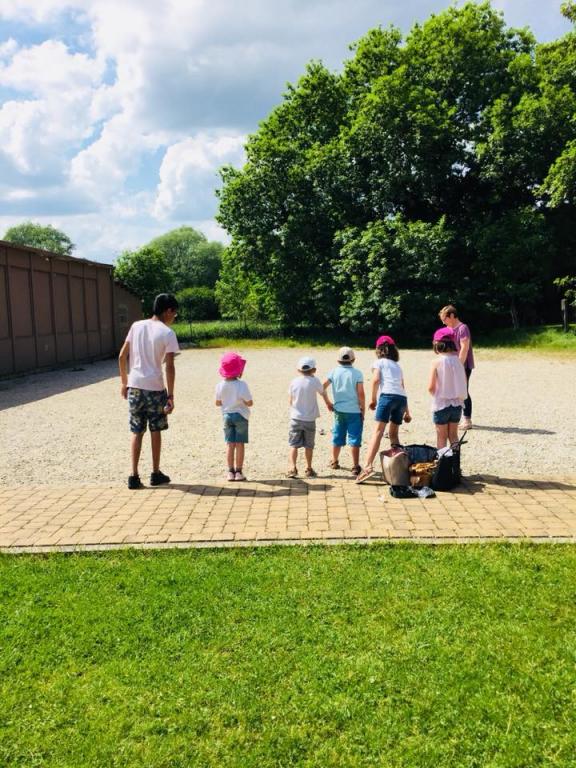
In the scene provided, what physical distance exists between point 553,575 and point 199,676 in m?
2.60

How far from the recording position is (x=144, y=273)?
4616 cm

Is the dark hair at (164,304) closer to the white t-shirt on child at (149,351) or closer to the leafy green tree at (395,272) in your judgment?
the white t-shirt on child at (149,351)

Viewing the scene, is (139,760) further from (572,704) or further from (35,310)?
(35,310)

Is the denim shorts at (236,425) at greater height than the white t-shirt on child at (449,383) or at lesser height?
lesser

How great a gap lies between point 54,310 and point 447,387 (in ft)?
59.3

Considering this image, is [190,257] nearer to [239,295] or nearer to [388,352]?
[239,295]

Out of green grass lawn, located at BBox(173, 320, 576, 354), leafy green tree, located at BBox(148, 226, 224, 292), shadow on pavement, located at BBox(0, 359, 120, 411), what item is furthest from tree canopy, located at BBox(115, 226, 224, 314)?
shadow on pavement, located at BBox(0, 359, 120, 411)

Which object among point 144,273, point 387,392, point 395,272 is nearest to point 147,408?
point 387,392

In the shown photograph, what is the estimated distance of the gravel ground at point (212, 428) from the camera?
8.09 metres

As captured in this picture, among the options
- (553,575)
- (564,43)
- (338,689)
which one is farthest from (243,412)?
(564,43)

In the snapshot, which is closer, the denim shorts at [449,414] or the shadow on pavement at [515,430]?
the denim shorts at [449,414]

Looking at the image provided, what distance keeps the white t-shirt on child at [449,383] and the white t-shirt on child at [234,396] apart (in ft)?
7.18

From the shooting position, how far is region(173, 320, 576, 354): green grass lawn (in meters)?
27.2

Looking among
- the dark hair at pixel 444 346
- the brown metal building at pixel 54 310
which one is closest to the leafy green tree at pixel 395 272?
the brown metal building at pixel 54 310
